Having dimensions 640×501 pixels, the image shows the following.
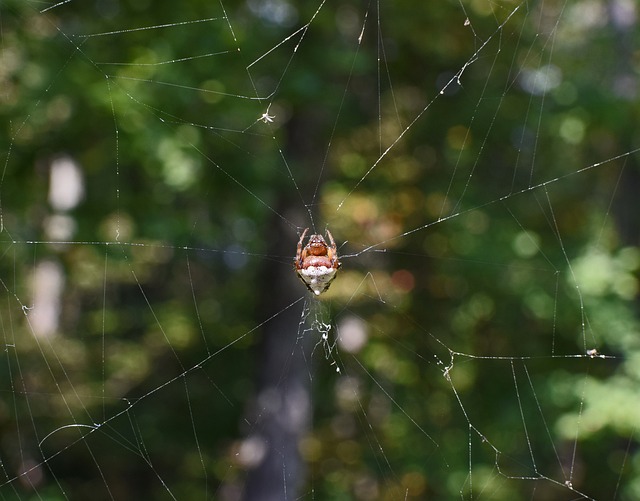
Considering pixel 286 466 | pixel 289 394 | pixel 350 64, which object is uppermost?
Result: pixel 350 64

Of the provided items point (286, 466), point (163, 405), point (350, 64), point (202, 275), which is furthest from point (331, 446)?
point (350, 64)

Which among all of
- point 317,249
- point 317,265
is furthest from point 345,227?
point 317,265

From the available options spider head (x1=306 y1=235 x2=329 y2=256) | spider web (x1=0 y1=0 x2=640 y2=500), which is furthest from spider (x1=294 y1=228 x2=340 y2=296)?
spider web (x1=0 y1=0 x2=640 y2=500)

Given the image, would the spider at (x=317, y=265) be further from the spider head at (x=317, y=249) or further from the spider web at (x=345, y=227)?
the spider web at (x=345, y=227)

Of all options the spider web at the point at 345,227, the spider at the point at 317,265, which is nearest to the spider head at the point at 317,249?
the spider at the point at 317,265

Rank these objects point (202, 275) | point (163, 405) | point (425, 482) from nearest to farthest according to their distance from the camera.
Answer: point (425, 482), point (163, 405), point (202, 275)

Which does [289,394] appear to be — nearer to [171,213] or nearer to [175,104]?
[171,213]

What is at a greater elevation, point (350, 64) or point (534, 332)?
point (350, 64)
